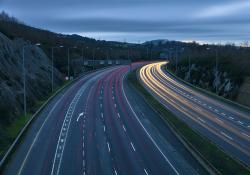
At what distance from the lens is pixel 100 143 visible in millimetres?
50812

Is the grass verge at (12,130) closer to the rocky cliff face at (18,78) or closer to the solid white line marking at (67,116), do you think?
the rocky cliff face at (18,78)

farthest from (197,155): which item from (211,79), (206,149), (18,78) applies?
(211,79)

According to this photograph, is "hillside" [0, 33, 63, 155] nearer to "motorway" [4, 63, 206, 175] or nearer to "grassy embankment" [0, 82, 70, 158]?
"grassy embankment" [0, 82, 70, 158]

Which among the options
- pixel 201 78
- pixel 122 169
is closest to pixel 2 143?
pixel 122 169

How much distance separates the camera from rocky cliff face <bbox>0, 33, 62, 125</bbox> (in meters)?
63.7

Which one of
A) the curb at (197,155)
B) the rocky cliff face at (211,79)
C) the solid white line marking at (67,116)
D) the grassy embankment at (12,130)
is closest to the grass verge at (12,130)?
the grassy embankment at (12,130)

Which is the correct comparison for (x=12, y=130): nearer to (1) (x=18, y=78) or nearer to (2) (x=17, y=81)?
(2) (x=17, y=81)

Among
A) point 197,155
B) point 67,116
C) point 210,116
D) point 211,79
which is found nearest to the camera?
point 197,155

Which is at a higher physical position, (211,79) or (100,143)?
(211,79)

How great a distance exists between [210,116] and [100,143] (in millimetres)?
21419

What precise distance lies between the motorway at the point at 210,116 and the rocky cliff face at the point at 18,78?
2061 centimetres

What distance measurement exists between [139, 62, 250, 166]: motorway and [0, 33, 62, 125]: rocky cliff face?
2061 cm

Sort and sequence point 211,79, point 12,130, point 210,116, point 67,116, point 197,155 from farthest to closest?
point 211,79 < point 67,116 < point 210,116 < point 12,130 < point 197,155

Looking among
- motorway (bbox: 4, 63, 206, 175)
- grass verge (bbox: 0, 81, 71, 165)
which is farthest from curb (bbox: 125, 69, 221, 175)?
Result: grass verge (bbox: 0, 81, 71, 165)
